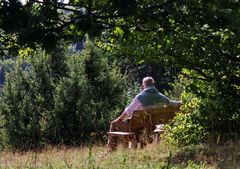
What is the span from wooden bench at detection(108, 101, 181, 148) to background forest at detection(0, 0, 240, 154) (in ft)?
1.26

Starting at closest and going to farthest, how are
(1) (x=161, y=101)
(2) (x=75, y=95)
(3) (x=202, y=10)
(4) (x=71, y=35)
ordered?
(3) (x=202, y=10) → (4) (x=71, y=35) → (1) (x=161, y=101) → (2) (x=75, y=95)

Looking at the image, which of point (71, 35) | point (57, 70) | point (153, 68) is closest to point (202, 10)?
point (71, 35)

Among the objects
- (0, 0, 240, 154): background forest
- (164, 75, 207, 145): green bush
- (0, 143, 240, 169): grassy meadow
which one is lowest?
(0, 143, 240, 169): grassy meadow

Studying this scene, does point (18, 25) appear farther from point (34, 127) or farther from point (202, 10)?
point (34, 127)

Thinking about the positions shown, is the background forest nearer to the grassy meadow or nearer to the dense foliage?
the dense foliage

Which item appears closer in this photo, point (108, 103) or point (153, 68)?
point (108, 103)

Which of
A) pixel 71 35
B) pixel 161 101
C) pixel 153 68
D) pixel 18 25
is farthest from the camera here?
pixel 153 68

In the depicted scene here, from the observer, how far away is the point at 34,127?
16.9 meters

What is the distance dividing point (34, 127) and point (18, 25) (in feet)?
45.7

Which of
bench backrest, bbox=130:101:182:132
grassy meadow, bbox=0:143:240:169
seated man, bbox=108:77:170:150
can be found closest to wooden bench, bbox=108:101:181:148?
bench backrest, bbox=130:101:182:132

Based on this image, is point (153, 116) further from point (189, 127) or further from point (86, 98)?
point (86, 98)

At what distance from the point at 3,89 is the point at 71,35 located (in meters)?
14.6

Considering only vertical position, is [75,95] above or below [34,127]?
above

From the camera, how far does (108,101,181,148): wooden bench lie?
8570mm
